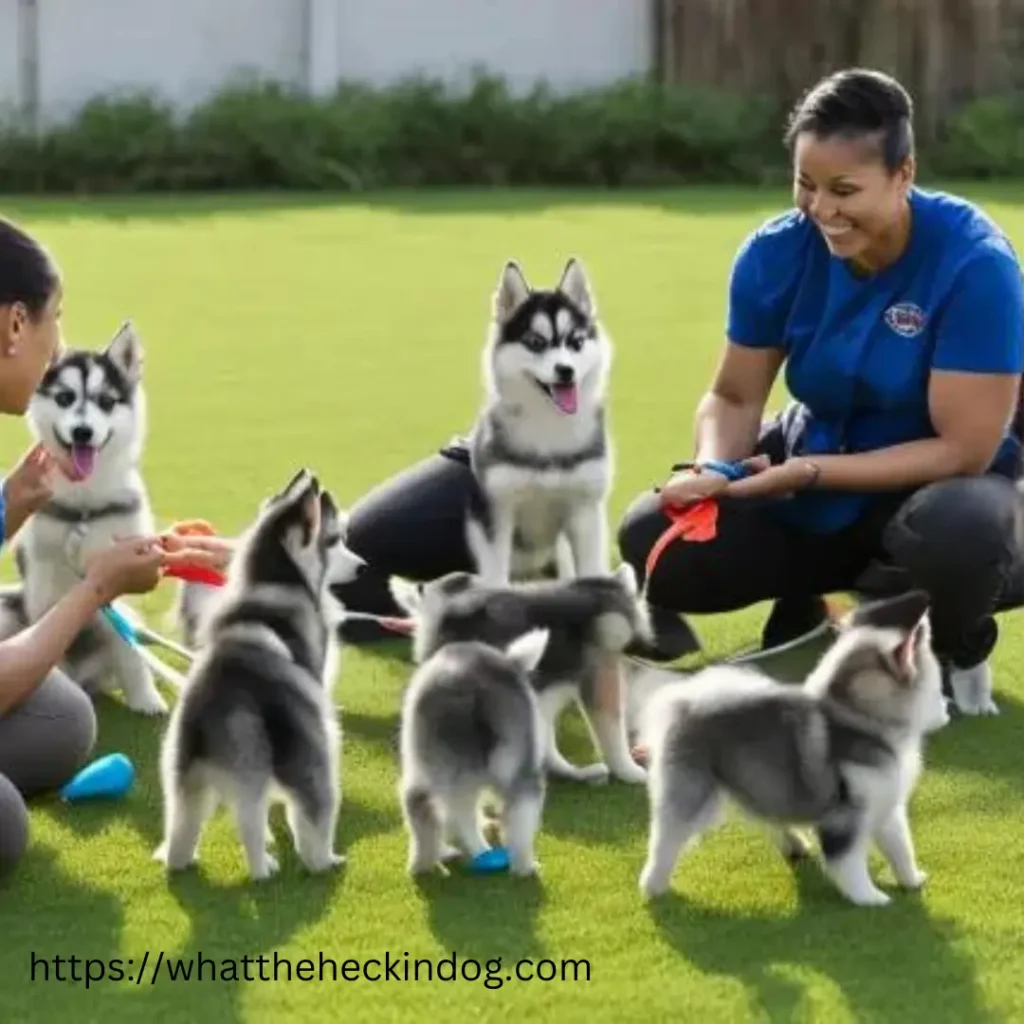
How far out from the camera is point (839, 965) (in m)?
4.14

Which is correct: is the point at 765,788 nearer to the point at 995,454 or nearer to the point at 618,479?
the point at 995,454

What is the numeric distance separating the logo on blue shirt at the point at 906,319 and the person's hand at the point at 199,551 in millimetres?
1709

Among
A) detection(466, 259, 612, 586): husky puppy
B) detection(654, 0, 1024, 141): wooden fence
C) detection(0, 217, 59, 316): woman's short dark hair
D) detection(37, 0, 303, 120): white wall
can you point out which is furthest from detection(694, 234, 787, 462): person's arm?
detection(37, 0, 303, 120): white wall

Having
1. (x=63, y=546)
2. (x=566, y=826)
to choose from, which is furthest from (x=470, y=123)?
(x=566, y=826)

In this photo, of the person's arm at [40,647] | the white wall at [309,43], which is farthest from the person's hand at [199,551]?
the white wall at [309,43]

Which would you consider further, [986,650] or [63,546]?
[63,546]

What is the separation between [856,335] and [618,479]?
9.30ft

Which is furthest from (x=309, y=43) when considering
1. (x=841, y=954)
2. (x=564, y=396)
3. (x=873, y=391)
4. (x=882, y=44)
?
(x=841, y=954)

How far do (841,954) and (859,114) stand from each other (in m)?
2.03

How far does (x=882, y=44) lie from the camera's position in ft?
74.1

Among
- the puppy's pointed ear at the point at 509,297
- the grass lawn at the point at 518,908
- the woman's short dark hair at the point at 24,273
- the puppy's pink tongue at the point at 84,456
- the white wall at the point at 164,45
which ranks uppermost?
the white wall at the point at 164,45

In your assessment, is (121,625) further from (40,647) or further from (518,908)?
(518,908)

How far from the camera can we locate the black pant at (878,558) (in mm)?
5562

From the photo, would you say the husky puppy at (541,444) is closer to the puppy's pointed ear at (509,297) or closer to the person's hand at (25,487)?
the puppy's pointed ear at (509,297)
